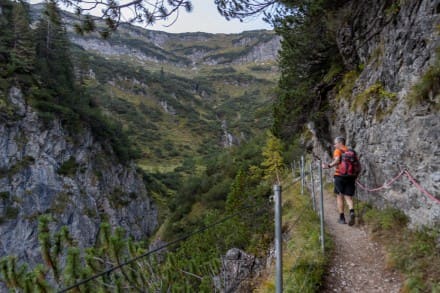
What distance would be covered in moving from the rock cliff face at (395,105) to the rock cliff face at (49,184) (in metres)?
33.1

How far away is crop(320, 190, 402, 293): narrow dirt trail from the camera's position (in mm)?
4828

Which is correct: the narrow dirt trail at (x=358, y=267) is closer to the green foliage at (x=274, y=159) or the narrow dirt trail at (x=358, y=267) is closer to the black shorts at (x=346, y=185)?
the black shorts at (x=346, y=185)

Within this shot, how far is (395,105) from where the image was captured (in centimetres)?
696

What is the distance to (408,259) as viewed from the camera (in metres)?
4.77

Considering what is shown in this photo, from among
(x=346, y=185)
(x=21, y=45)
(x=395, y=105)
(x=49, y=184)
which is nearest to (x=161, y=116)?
(x=21, y=45)

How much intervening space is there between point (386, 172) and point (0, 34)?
2063 inches

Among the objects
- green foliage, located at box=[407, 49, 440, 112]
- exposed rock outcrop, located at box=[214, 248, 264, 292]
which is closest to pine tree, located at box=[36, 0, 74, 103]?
exposed rock outcrop, located at box=[214, 248, 264, 292]

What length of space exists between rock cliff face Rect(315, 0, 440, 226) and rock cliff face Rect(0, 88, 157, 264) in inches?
1302

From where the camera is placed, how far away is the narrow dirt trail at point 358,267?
4.83 meters

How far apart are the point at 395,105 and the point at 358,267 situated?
3726 mm

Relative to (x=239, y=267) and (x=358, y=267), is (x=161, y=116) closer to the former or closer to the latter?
(x=239, y=267)

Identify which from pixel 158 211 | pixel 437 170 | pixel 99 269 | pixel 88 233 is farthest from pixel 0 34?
pixel 437 170

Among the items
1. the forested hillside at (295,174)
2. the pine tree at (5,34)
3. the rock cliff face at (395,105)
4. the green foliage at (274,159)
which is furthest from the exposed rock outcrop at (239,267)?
the pine tree at (5,34)

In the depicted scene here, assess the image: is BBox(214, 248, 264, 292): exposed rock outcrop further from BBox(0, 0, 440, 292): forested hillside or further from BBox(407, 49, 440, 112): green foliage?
BBox(407, 49, 440, 112): green foliage
